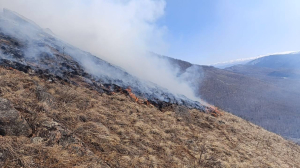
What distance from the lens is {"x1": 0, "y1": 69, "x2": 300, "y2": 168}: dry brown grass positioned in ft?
12.7

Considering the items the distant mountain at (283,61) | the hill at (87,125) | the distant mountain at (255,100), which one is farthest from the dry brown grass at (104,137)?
the distant mountain at (283,61)

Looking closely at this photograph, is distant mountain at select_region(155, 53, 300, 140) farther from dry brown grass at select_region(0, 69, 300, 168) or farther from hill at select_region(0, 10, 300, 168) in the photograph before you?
dry brown grass at select_region(0, 69, 300, 168)

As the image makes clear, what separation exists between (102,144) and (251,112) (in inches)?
2526

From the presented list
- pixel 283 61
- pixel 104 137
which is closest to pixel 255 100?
pixel 104 137

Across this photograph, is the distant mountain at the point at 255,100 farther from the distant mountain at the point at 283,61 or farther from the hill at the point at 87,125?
Answer: the distant mountain at the point at 283,61

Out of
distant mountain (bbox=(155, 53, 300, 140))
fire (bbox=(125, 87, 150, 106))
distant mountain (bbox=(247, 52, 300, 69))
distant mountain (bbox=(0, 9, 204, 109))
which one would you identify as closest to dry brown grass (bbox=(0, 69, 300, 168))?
fire (bbox=(125, 87, 150, 106))

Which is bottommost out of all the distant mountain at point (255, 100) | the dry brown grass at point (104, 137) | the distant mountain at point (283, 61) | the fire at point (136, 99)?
the dry brown grass at point (104, 137)

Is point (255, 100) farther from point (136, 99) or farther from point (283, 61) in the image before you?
point (283, 61)

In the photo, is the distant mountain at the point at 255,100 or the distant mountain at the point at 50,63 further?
the distant mountain at the point at 255,100

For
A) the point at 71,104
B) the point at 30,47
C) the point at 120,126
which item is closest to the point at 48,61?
the point at 30,47

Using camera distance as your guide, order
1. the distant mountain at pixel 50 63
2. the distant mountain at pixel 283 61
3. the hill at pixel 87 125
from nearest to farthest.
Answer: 1. the hill at pixel 87 125
2. the distant mountain at pixel 50 63
3. the distant mountain at pixel 283 61

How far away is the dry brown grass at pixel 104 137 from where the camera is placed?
388 cm

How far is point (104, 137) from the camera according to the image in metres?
5.47

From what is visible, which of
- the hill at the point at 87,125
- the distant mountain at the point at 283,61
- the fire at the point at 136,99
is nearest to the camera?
the hill at the point at 87,125
